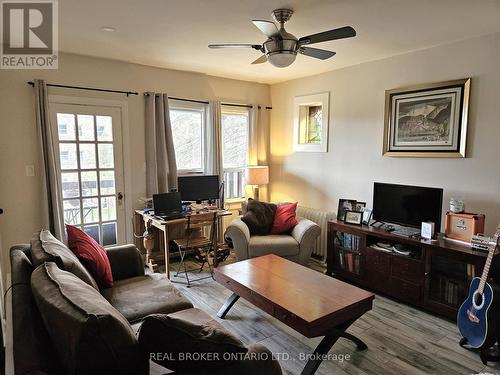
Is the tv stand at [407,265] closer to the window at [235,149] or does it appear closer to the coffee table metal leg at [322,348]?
the coffee table metal leg at [322,348]

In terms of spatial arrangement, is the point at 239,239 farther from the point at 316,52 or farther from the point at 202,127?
the point at 316,52

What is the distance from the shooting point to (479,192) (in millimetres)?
3074

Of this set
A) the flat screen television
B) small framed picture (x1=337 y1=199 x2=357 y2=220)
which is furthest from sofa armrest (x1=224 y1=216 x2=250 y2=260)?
the flat screen television

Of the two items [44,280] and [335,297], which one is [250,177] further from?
[44,280]


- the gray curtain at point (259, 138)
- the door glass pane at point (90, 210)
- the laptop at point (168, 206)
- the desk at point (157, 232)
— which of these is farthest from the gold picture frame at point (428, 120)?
the door glass pane at point (90, 210)

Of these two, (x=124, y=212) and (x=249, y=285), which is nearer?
(x=249, y=285)

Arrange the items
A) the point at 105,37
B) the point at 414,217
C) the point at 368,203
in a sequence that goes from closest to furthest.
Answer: the point at 105,37
the point at 414,217
the point at 368,203

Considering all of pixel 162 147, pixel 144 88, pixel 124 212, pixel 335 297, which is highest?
pixel 144 88

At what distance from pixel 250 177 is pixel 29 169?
2.69 meters

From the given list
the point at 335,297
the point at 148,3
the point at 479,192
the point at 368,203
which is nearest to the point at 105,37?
the point at 148,3

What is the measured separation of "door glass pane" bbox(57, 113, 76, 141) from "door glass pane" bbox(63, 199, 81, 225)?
2.34 ft

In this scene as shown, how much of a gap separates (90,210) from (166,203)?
2.99 ft

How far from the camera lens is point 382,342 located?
260 cm
